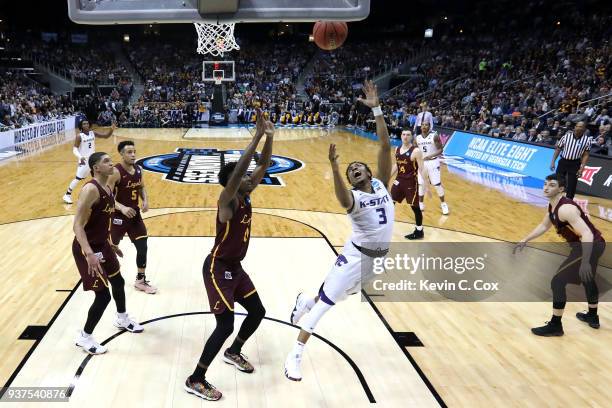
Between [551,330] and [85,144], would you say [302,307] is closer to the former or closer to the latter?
[551,330]

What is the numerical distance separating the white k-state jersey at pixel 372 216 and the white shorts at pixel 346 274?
0.39 ft

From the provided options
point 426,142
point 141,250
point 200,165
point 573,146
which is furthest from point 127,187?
point 200,165

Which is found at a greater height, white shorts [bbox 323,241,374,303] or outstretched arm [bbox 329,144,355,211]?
outstretched arm [bbox 329,144,355,211]

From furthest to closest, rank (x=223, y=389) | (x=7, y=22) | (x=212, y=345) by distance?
(x=7, y=22) < (x=223, y=389) < (x=212, y=345)

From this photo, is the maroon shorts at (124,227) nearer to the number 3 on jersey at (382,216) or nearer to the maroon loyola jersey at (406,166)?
→ the number 3 on jersey at (382,216)

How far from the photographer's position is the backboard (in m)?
6.26

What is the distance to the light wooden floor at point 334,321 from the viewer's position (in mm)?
4207

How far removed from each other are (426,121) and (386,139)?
5.85 meters

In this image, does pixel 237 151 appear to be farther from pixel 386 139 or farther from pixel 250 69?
pixel 250 69

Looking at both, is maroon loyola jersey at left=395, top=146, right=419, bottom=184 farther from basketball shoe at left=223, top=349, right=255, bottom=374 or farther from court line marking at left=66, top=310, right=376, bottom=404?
basketball shoe at left=223, top=349, right=255, bottom=374

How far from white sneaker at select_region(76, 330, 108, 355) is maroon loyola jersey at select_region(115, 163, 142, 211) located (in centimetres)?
172

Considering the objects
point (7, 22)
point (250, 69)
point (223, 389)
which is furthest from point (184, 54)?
point (223, 389)

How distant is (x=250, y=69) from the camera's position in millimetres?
35938

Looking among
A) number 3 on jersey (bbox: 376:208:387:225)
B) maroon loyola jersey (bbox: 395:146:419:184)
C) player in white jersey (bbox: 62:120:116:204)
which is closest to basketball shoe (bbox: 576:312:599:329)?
number 3 on jersey (bbox: 376:208:387:225)
